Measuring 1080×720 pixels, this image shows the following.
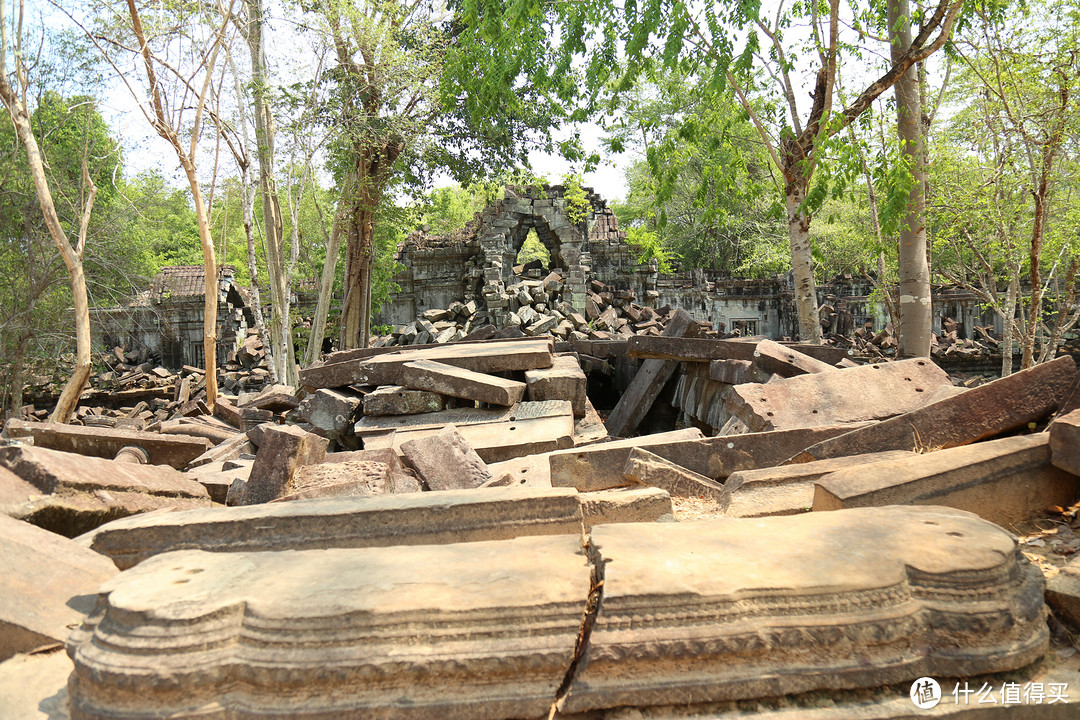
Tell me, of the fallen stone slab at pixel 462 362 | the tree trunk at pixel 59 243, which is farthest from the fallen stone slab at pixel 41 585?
the tree trunk at pixel 59 243

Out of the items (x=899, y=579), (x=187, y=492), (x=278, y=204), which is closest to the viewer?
(x=899, y=579)

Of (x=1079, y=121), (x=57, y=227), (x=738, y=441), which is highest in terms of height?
(x=1079, y=121)

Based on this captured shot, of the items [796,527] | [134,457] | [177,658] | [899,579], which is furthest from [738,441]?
[134,457]

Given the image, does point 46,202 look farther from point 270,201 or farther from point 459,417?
point 459,417

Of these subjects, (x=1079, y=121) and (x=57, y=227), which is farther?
(x=57, y=227)

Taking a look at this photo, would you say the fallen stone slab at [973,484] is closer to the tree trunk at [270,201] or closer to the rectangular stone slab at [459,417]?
the rectangular stone slab at [459,417]

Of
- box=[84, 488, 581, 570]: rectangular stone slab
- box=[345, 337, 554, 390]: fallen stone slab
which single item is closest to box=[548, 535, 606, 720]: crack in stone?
box=[84, 488, 581, 570]: rectangular stone slab

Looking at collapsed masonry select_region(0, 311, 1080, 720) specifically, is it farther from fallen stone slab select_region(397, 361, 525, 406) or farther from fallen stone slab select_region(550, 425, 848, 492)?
fallen stone slab select_region(397, 361, 525, 406)

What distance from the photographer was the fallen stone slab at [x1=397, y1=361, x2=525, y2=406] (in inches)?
199

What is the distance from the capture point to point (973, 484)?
2543 mm

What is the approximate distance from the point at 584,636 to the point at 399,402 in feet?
12.5

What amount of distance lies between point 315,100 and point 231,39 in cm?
193

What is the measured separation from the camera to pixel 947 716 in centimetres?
146

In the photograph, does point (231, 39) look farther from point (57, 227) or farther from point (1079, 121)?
point (1079, 121)
